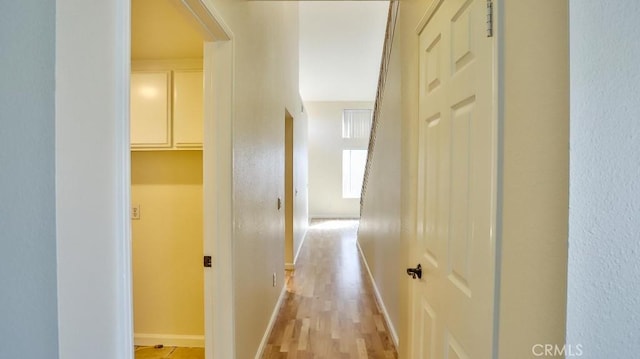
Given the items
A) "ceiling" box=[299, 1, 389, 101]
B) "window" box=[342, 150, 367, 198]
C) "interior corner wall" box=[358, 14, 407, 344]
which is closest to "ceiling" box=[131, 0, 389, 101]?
"ceiling" box=[299, 1, 389, 101]

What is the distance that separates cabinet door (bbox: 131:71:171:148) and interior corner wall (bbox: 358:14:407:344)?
67.2 inches

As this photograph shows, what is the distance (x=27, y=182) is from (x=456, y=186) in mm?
1201

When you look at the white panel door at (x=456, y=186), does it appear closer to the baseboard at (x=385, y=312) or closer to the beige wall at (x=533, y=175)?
the beige wall at (x=533, y=175)

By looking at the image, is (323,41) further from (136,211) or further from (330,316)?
(330,316)

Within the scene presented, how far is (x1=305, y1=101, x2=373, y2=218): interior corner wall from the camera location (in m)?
9.16

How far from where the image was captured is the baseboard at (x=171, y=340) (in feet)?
8.08

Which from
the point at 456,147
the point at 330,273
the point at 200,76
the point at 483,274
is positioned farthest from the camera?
the point at 330,273

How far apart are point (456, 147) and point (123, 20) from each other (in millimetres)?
1062

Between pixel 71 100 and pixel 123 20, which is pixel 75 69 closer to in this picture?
pixel 71 100

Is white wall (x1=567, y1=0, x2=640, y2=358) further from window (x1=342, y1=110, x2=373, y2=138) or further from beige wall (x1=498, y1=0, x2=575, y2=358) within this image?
window (x1=342, y1=110, x2=373, y2=138)

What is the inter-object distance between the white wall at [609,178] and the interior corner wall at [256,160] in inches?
54.6

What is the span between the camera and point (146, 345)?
2471 mm

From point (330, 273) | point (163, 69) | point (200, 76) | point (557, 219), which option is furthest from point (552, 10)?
point (330, 273)

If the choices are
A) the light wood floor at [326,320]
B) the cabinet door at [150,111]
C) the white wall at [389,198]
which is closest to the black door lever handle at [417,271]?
the white wall at [389,198]
